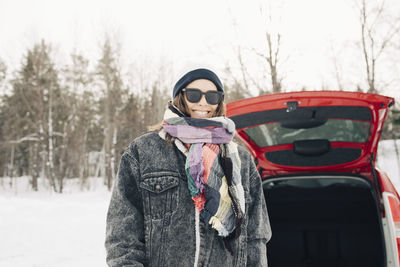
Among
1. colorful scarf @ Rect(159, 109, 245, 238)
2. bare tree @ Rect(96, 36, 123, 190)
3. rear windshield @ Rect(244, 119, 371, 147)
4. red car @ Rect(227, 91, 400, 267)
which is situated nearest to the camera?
colorful scarf @ Rect(159, 109, 245, 238)

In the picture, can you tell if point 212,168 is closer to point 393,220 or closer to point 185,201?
point 185,201

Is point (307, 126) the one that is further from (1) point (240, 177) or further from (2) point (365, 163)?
(1) point (240, 177)

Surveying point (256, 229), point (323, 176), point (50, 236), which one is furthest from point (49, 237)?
point (256, 229)

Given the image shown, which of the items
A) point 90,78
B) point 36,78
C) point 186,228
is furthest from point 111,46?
point 186,228

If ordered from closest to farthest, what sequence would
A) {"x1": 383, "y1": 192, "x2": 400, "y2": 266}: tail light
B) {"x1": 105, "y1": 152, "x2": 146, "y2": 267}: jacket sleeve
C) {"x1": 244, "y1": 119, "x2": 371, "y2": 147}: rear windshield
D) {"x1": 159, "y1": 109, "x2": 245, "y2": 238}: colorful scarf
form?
{"x1": 105, "y1": 152, "x2": 146, "y2": 267}: jacket sleeve → {"x1": 159, "y1": 109, "x2": 245, "y2": 238}: colorful scarf → {"x1": 383, "y1": 192, "x2": 400, "y2": 266}: tail light → {"x1": 244, "y1": 119, "x2": 371, "y2": 147}: rear windshield

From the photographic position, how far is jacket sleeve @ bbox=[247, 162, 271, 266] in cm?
153

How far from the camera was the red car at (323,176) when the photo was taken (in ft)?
7.47

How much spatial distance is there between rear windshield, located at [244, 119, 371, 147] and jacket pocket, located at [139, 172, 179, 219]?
5.23 feet

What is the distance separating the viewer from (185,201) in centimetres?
143

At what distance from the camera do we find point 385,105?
2211mm

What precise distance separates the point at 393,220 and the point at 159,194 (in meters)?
1.76

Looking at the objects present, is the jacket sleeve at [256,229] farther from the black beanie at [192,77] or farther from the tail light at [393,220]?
the tail light at [393,220]

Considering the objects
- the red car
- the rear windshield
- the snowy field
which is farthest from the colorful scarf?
the snowy field

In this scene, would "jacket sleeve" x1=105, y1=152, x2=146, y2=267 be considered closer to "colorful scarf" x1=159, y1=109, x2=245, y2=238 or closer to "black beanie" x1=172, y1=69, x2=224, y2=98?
"colorful scarf" x1=159, y1=109, x2=245, y2=238
